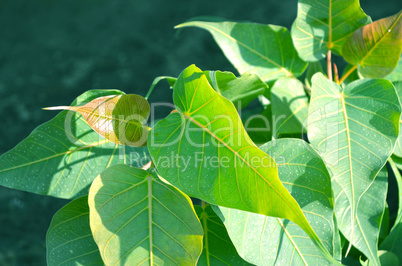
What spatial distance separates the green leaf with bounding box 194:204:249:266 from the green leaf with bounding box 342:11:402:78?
1.05ft

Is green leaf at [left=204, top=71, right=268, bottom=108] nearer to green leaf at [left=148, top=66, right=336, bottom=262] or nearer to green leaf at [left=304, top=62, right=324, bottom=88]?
green leaf at [left=148, top=66, right=336, bottom=262]

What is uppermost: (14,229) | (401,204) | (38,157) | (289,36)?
(289,36)

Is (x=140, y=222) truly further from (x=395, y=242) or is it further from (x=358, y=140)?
(x=395, y=242)

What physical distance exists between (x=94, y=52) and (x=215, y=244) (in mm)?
821

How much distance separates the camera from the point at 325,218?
49 cm

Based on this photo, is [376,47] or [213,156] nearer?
[213,156]

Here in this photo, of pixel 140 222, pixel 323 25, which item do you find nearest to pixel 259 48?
pixel 323 25

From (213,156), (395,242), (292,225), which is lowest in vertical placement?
(395,242)

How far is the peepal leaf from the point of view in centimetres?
45

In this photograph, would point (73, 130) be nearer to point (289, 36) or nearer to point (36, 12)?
point (289, 36)

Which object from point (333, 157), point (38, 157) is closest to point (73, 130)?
point (38, 157)

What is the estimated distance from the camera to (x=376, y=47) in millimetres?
592

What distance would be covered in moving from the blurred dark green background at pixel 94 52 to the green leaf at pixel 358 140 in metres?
0.58

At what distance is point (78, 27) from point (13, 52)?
21 cm
